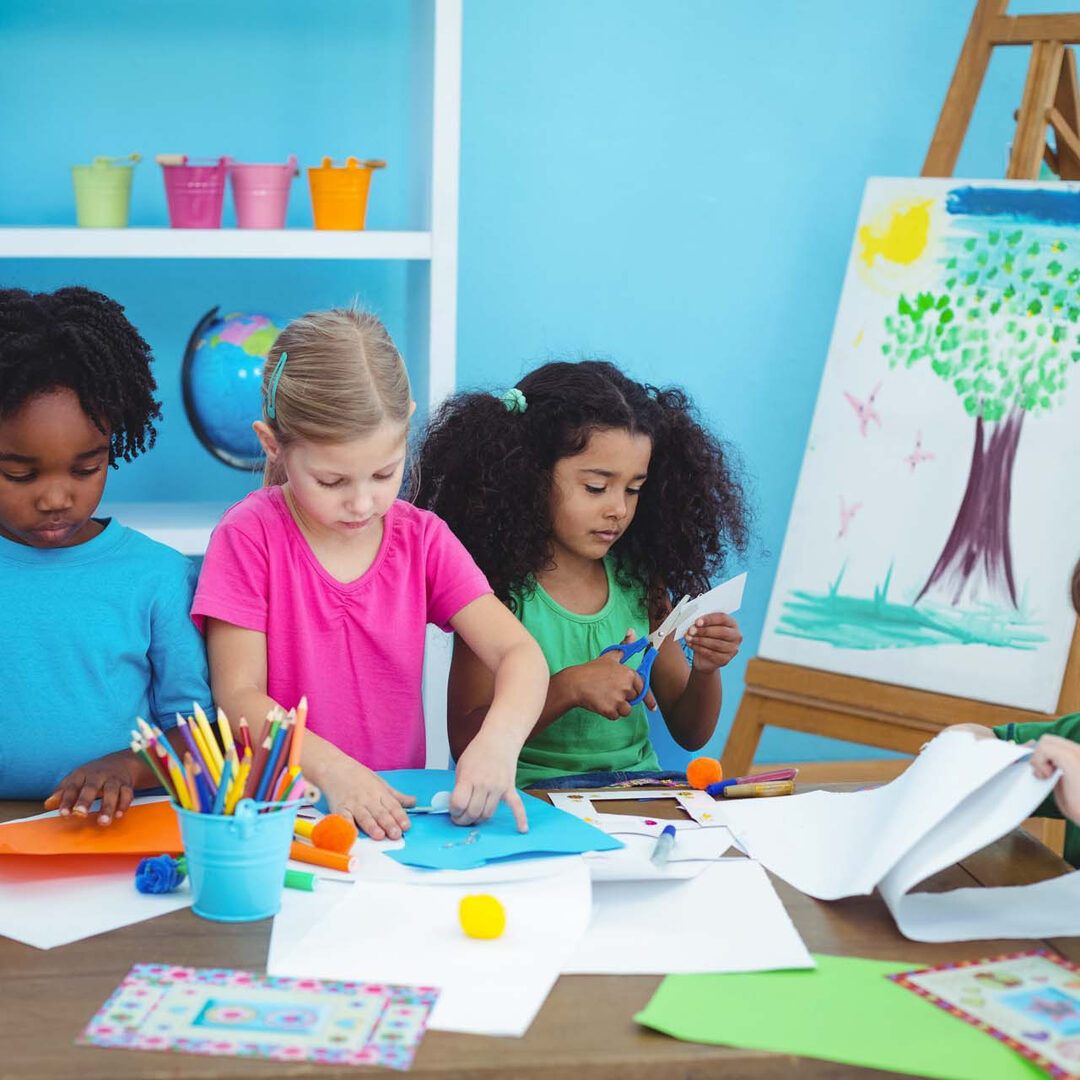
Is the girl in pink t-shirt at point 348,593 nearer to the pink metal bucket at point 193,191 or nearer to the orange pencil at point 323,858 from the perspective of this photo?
the orange pencil at point 323,858

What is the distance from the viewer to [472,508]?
163 centimetres

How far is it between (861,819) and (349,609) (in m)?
0.57

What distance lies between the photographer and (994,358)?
2264 mm

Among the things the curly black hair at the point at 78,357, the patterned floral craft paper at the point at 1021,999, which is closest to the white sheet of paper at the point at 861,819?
the patterned floral craft paper at the point at 1021,999

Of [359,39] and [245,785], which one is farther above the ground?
[359,39]

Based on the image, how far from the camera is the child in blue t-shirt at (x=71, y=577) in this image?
1.25 meters

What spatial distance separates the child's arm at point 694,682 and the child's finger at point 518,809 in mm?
448

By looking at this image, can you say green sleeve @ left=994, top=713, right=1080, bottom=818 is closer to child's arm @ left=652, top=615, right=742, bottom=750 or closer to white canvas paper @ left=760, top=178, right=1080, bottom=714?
child's arm @ left=652, top=615, right=742, bottom=750

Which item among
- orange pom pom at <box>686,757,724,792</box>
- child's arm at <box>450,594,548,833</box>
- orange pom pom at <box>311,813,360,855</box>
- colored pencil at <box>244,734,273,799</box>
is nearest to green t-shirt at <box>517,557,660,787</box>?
child's arm at <box>450,594,548,833</box>

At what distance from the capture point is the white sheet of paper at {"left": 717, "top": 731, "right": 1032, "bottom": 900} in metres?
1.03

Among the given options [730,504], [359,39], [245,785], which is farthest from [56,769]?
[359,39]

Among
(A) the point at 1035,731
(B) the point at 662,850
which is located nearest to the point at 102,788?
(B) the point at 662,850

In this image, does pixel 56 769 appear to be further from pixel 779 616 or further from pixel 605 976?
pixel 779 616

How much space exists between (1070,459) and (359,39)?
4.72 feet
